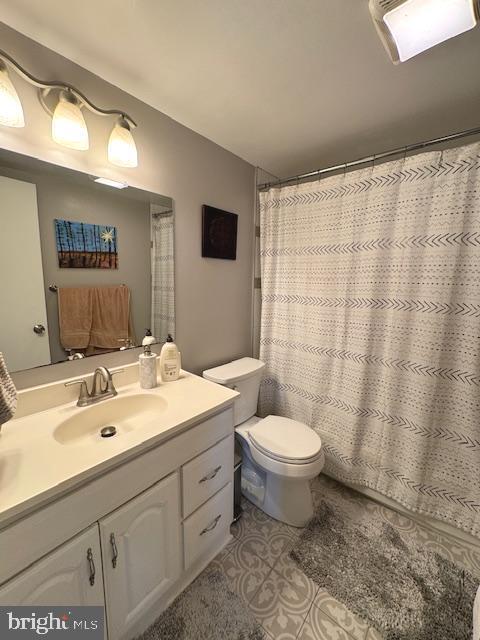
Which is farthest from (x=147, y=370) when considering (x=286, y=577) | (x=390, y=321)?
(x=390, y=321)

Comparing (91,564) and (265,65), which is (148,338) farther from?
(265,65)

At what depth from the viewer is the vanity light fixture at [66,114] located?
0.81m

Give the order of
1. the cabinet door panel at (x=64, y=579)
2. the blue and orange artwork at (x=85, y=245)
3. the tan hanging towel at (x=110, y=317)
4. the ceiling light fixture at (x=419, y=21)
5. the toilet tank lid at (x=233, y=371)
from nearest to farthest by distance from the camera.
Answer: the cabinet door panel at (x=64, y=579) < the ceiling light fixture at (x=419, y=21) < the blue and orange artwork at (x=85, y=245) < the tan hanging towel at (x=110, y=317) < the toilet tank lid at (x=233, y=371)

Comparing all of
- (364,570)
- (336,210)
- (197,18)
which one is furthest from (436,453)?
(197,18)

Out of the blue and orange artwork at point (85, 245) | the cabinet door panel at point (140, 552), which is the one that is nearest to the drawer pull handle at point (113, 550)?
the cabinet door panel at point (140, 552)

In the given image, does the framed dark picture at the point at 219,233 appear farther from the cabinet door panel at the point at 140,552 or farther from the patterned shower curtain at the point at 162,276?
the cabinet door panel at the point at 140,552

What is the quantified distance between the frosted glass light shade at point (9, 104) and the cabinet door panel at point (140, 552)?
1292mm

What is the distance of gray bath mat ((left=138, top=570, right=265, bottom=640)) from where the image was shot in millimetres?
954

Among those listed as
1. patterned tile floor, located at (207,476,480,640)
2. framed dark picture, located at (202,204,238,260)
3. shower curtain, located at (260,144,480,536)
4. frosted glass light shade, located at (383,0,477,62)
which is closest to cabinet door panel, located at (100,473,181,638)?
A: patterned tile floor, located at (207,476,480,640)

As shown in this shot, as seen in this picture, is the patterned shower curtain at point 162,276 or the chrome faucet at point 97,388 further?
the patterned shower curtain at point 162,276

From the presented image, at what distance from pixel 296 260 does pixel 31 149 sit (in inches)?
56.4

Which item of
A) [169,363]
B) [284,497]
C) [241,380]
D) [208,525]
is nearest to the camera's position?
[208,525]

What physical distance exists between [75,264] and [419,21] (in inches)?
57.3

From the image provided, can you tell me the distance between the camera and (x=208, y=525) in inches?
44.4
